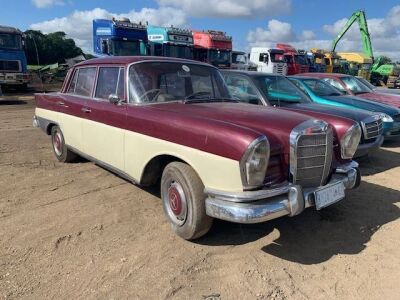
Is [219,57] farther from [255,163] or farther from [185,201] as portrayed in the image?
[255,163]

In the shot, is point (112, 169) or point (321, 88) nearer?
point (112, 169)

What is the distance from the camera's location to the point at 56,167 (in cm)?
645

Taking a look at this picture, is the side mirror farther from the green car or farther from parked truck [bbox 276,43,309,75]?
parked truck [bbox 276,43,309,75]

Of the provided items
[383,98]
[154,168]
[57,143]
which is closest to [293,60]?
[383,98]

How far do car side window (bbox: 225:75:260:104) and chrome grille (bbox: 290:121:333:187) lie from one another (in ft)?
9.60

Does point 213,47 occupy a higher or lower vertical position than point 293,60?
higher

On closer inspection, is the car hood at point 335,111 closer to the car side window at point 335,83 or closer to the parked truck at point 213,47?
the car side window at point 335,83

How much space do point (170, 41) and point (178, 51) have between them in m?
0.68

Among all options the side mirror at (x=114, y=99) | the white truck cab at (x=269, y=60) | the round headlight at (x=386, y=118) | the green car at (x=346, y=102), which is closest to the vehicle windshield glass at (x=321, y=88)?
the green car at (x=346, y=102)

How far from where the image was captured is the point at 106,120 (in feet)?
16.0

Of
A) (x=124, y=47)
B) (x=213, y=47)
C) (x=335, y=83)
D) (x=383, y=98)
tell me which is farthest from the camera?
(x=213, y=47)

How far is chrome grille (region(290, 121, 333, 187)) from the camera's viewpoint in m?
3.72

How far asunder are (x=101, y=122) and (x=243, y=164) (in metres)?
2.36

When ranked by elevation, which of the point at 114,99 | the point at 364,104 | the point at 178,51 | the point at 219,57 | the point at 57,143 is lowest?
the point at 57,143
